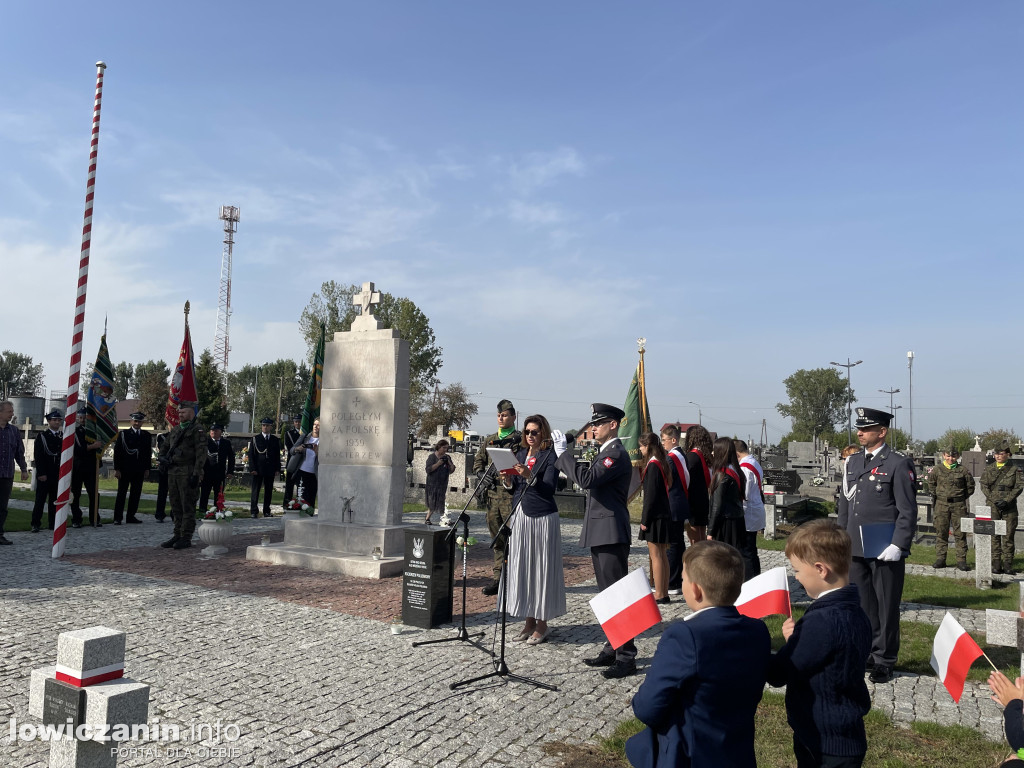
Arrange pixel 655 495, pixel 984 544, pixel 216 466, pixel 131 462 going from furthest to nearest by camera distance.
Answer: pixel 216 466, pixel 131 462, pixel 984 544, pixel 655 495

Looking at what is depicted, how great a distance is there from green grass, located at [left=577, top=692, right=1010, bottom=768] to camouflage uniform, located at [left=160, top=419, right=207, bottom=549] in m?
9.13

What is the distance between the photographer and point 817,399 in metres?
117

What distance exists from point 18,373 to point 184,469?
107657mm

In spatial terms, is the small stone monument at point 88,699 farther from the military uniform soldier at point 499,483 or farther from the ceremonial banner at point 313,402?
the ceremonial banner at point 313,402

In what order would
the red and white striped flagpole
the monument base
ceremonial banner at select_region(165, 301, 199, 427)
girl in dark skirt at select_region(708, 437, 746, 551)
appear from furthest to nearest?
ceremonial banner at select_region(165, 301, 199, 427) → the red and white striped flagpole → the monument base → girl in dark skirt at select_region(708, 437, 746, 551)

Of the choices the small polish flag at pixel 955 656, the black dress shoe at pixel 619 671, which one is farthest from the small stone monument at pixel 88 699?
the black dress shoe at pixel 619 671

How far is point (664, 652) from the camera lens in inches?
98.9

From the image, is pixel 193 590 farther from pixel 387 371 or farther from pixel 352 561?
pixel 387 371

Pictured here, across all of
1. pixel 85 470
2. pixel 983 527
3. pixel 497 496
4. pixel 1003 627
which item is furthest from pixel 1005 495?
pixel 85 470

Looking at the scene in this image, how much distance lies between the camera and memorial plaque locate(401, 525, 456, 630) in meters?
6.77

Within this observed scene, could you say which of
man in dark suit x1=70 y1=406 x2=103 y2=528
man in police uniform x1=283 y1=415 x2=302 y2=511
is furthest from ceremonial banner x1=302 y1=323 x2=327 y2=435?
man in dark suit x1=70 y1=406 x2=103 y2=528

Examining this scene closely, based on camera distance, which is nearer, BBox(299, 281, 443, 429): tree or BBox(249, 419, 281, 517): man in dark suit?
BBox(249, 419, 281, 517): man in dark suit

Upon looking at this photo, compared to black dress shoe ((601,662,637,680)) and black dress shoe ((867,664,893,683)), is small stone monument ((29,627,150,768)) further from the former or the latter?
black dress shoe ((867,664,893,683))

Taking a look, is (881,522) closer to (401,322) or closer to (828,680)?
(828,680)
